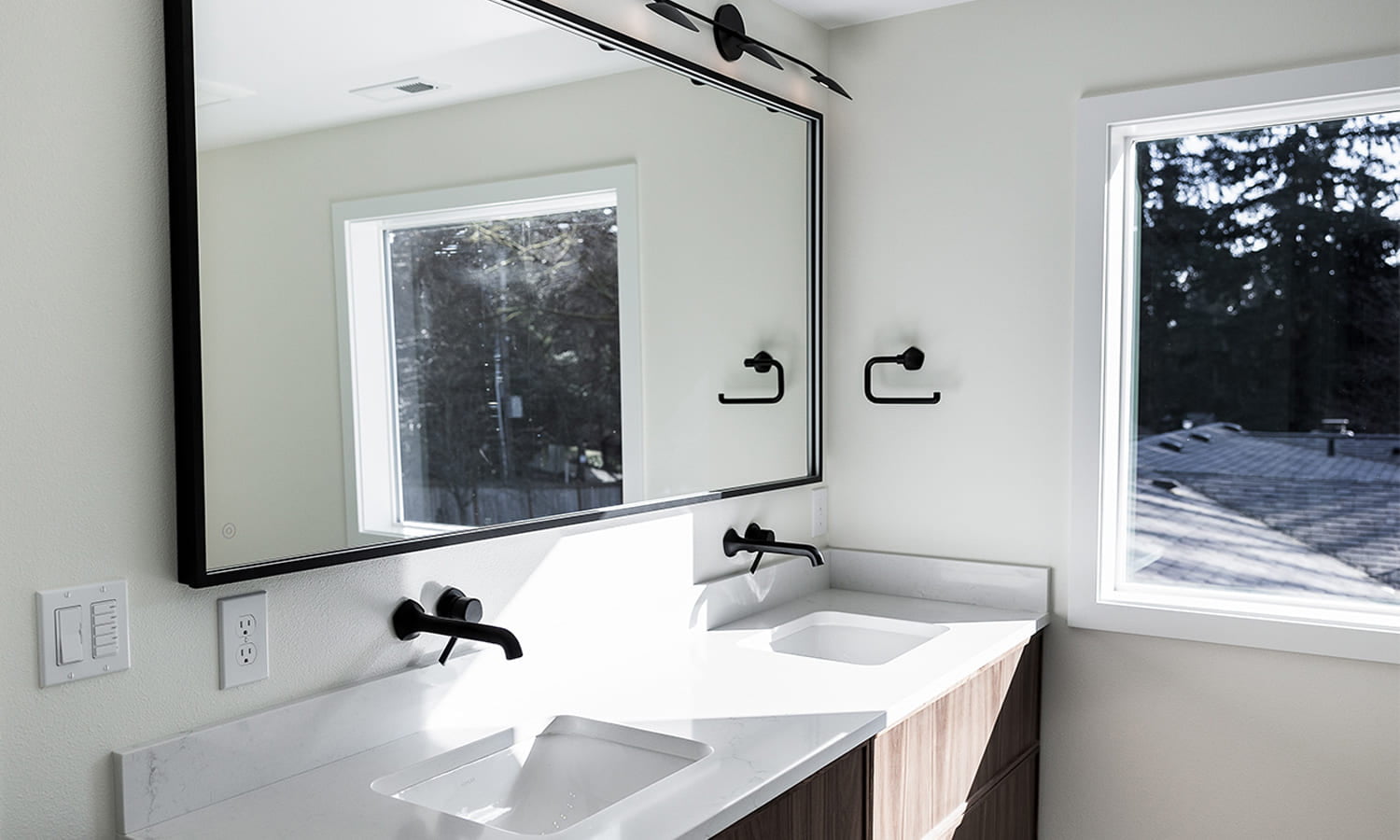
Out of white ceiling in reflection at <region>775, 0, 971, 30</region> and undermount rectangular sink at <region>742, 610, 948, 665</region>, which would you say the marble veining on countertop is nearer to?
undermount rectangular sink at <region>742, 610, 948, 665</region>

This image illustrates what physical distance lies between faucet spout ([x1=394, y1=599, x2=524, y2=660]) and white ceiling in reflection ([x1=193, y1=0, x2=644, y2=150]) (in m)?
0.73

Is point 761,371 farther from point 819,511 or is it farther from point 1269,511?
point 1269,511

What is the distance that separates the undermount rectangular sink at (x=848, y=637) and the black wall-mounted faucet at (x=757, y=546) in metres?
0.16

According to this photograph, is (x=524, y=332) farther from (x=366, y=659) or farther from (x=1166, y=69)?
(x=1166, y=69)

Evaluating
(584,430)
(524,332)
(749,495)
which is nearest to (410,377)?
(524,332)

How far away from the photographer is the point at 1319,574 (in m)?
2.26

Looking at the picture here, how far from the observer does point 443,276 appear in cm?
169

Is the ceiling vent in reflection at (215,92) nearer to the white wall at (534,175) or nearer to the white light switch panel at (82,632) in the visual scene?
the white wall at (534,175)

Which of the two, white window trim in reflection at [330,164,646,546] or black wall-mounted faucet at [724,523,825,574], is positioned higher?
white window trim in reflection at [330,164,646,546]

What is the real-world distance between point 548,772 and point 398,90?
43.3 inches

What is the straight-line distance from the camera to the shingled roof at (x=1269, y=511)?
2.20 metres

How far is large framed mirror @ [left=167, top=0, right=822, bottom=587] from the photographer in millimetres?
1374

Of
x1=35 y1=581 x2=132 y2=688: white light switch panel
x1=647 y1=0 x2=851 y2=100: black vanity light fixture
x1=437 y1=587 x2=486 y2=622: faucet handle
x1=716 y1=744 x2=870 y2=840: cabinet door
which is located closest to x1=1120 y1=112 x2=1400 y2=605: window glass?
x1=647 y1=0 x2=851 y2=100: black vanity light fixture

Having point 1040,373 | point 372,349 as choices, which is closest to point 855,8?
point 1040,373
